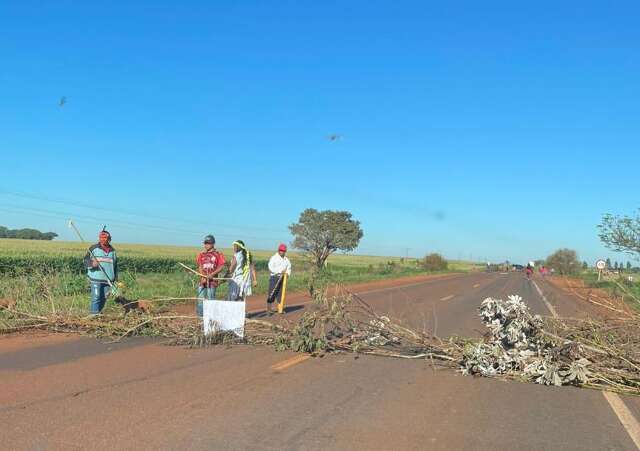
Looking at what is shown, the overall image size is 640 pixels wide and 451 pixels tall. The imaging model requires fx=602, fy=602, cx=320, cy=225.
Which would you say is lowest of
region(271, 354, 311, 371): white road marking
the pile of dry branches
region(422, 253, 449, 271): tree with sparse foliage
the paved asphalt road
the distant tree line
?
the paved asphalt road

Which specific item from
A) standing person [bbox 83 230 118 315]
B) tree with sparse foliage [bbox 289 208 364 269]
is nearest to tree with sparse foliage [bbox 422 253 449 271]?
tree with sparse foliage [bbox 289 208 364 269]

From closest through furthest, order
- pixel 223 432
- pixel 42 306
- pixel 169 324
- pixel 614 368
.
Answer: pixel 223 432 → pixel 614 368 → pixel 169 324 → pixel 42 306

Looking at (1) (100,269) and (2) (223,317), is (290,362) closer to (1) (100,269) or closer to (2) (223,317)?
(2) (223,317)

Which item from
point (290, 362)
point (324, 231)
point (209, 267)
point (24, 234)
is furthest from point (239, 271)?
point (24, 234)

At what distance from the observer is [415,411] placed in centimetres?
571

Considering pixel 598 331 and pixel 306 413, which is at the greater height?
pixel 598 331

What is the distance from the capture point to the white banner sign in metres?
8.98

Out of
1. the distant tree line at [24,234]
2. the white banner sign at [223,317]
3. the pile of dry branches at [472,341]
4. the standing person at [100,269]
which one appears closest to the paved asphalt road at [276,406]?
the pile of dry branches at [472,341]

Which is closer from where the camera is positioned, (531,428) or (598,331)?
(531,428)

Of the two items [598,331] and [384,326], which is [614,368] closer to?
[598,331]

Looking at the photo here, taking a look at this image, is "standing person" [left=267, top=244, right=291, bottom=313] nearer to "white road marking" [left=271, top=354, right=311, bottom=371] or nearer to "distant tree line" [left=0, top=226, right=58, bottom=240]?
"white road marking" [left=271, top=354, right=311, bottom=371]

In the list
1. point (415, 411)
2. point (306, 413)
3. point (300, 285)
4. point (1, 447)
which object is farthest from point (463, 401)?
point (300, 285)

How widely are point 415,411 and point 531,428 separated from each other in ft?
3.43

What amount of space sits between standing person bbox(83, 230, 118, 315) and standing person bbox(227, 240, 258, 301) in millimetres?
2351
